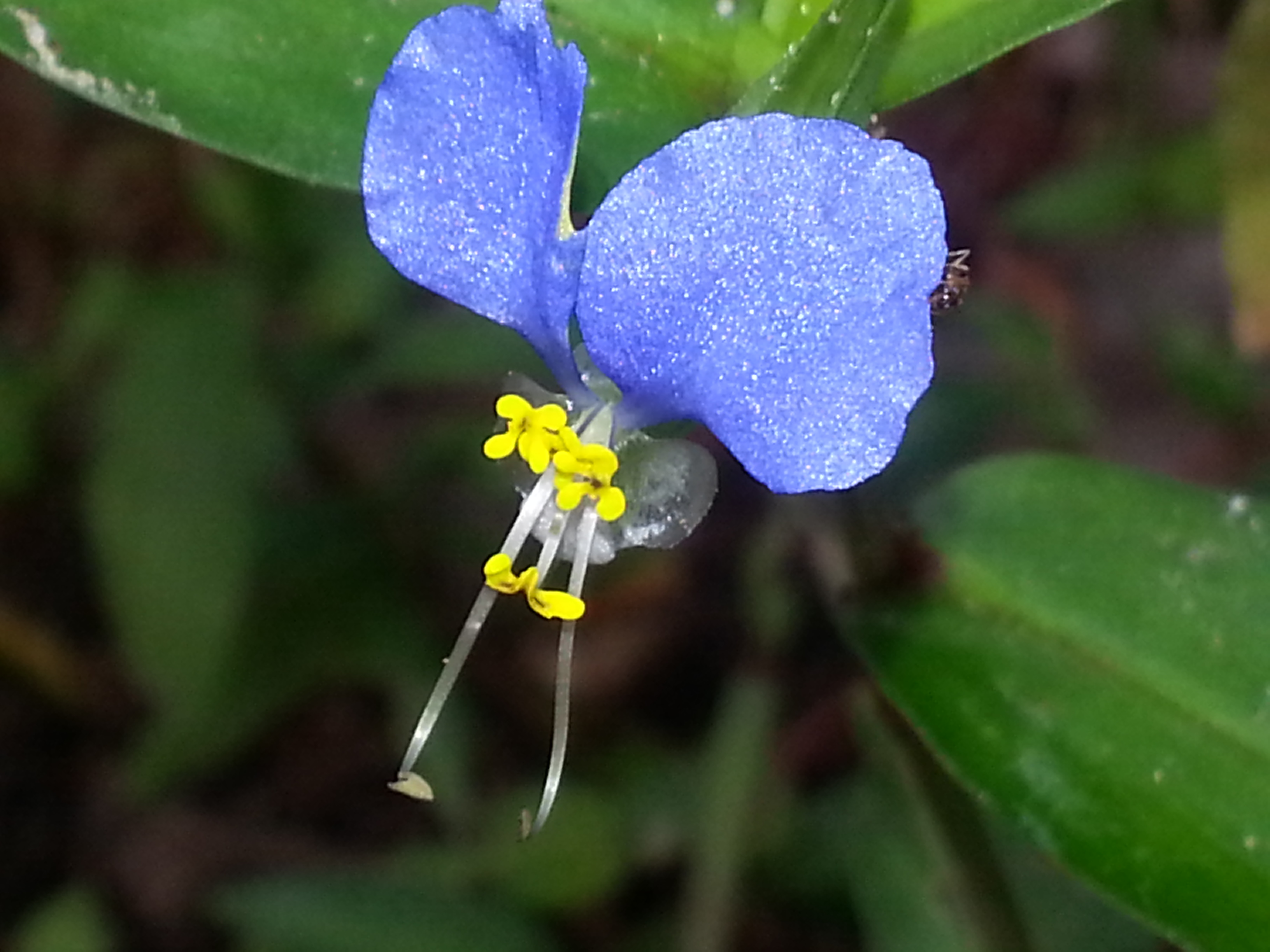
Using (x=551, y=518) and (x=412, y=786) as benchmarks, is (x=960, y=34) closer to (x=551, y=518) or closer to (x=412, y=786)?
(x=551, y=518)

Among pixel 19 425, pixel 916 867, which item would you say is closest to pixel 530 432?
pixel 916 867

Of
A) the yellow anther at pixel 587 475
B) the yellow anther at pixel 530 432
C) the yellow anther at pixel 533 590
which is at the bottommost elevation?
the yellow anther at pixel 533 590

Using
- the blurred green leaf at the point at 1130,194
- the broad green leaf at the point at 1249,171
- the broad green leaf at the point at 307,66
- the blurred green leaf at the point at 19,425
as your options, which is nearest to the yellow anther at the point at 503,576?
the broad green leaf at the point at 307,66

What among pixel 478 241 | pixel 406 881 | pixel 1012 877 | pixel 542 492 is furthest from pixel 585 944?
pixel 478 241

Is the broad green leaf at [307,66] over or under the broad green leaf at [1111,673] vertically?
over

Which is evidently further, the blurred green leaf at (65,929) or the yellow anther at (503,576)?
the blurred green leaf at (65,929)

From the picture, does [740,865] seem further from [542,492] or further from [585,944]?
[542,492]

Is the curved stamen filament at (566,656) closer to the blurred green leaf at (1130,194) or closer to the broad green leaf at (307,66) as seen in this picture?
the broad green leaf at (307,66)
